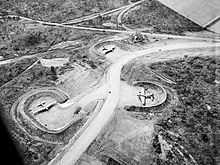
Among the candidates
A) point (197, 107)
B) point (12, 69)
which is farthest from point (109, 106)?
point (12, 69)

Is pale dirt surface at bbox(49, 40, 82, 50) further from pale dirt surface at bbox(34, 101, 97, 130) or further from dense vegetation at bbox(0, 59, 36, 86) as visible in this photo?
pale dirt surface at bbox(34, 101, 97, 130)

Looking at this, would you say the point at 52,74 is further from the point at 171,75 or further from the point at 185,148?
the point at 185,148

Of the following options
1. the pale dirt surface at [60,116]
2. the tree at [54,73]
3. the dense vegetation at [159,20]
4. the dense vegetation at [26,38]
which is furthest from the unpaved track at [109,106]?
the dense vegetation at [26,38]

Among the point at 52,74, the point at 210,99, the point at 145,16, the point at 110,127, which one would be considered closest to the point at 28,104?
the point at 52,74

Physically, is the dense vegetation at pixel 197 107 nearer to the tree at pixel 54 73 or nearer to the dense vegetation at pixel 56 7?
the tree at pixel 54 73

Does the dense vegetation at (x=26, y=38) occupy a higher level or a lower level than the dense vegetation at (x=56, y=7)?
lower

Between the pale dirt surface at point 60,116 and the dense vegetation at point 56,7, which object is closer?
the pale dirt surface at point 60,116
